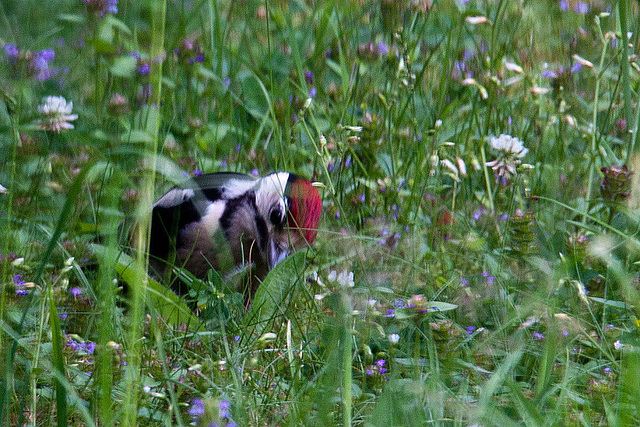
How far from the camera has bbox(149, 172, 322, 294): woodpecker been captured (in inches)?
106

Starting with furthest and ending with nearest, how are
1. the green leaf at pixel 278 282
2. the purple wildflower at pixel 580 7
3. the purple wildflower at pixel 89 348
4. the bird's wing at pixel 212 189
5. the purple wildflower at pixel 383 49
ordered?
the purple wildflower at pixel 580 7, the purple wildflower at pixel 383 49, the bird's wing at pixel 212 189, the green leaf at pixel 278 282, the purple wildflower at pixel 89 348

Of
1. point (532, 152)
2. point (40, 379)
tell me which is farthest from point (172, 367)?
point (532, 152)

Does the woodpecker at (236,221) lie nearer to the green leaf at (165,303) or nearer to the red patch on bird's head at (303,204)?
the red patch on bird's head at (303,204)

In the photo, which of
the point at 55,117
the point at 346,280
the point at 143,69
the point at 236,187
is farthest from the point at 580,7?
the point at 346,280

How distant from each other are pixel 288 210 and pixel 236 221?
241 mm

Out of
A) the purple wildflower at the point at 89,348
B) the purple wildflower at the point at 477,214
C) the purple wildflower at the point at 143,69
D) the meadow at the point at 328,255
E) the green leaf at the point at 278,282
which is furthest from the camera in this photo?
the purple wildflower at the point at 143,69

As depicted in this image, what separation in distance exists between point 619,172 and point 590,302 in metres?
0.38

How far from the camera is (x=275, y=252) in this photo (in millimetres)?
2785

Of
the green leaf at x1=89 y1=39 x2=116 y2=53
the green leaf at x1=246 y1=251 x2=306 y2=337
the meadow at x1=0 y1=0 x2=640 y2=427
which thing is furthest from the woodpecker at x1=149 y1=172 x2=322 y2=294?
the green leaf at x1=89 y1=39 x2=116 y2=53

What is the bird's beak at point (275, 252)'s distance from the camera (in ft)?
9.09

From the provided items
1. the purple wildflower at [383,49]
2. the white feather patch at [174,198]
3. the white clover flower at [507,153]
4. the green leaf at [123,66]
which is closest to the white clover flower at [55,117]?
the green leaf at [123,66]

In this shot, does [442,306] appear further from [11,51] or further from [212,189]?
[11,51]

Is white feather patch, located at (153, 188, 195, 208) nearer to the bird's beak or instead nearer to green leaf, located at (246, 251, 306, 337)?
the bird's beak

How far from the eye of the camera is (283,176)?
275cm
